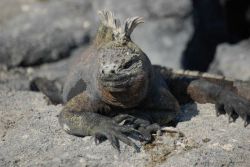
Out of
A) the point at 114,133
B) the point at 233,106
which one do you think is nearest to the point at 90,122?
the point at 114,133

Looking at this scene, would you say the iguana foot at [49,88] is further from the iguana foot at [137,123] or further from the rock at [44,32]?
the rock at [44,32]

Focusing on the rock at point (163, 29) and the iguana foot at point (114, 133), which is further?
the rock at point (163, 29)

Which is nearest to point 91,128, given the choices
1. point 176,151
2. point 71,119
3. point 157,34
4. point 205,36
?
point 71,119

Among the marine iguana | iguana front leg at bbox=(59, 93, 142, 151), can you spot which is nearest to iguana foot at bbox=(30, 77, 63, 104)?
the marine iguana

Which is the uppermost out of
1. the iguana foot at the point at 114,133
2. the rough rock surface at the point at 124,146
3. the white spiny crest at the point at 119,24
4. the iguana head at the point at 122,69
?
the white spiny crest at the point at 119,24

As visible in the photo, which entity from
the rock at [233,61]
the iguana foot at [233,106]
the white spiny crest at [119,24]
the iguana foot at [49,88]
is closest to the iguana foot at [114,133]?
the white spiny crest at [119,24]

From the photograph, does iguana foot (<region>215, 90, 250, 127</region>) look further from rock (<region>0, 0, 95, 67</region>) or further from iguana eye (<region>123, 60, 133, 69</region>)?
rock (<region>0, 0, 95, 67</region>)
